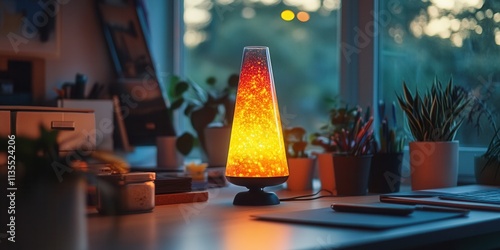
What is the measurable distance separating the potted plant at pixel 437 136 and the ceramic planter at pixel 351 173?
160mm

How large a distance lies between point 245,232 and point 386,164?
0.78 meters

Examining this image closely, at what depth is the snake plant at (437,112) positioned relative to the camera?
5.88 feet

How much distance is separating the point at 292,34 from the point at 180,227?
137cm

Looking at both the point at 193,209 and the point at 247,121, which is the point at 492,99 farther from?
the point at 193,209

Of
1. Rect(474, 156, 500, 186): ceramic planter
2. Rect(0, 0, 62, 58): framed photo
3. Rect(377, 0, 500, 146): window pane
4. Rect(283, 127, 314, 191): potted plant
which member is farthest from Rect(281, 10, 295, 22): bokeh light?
Rect(474, 156, 500, 186): ceramic planter

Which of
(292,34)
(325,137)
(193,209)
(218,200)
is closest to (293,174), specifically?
(325,137)

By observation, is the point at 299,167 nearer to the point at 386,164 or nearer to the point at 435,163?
the point at 386,164

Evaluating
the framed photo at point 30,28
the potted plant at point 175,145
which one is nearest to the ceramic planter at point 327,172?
the potted plant at point 175,145

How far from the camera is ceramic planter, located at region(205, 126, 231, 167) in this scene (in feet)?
7.56

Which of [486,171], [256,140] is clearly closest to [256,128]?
[256,140]

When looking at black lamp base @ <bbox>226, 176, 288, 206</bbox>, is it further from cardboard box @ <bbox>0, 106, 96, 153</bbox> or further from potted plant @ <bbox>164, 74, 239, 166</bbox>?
potted plant @ <bbox>164, 74, 239, 166</bbox>

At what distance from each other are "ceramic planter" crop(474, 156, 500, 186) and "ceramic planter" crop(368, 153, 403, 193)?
208mm

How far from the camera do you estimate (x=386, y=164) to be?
1.82m

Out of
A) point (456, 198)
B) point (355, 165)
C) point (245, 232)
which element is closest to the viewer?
point (245, 232)
